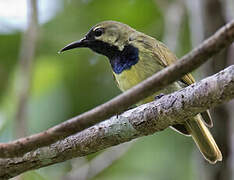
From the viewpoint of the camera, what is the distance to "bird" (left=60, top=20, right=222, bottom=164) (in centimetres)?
434

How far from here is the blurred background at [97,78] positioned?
16.4ft

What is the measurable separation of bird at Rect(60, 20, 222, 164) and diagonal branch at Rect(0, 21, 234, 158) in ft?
6.59

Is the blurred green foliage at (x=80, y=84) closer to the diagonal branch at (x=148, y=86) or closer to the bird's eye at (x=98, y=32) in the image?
the bird's eye at (x=98, y=32)

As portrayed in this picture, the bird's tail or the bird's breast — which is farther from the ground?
the bird's breast

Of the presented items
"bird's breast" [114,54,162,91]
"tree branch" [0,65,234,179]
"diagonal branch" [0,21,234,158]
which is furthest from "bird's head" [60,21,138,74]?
"diagonal branch" [0,21,234,158]

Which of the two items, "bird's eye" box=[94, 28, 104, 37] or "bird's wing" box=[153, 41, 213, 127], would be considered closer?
"bird's wing" box=[153, 41, 213, 127]

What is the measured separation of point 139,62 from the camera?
4477 millimetres

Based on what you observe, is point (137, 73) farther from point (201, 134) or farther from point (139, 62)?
point (201, 134)

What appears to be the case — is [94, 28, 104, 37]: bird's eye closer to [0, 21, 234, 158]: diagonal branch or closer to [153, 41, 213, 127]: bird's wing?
[153, 41, 213, 127]: bird's wing

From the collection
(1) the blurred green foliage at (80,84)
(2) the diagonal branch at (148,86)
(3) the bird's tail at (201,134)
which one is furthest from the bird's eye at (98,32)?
(2) the diagonal branch at (148,86)

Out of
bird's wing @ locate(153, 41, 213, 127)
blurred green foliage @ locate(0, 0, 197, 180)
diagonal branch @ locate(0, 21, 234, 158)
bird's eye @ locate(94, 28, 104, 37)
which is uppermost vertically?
diagonal branch @ locate(0, 21, 234, 158)

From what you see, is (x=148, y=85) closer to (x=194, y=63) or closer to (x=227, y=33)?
(x=194, y=63)

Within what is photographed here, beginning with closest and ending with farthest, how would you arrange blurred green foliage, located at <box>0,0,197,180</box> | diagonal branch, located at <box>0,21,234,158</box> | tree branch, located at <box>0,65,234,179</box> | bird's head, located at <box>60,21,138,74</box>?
diagonal branch, located at <box>0,21,234,158</box> < tree branch, located at <box>0,65,234,179</box> < bird's head, located at <box>60,21,138,74</box> < blurred green foliage, located at <box>0,0,197,180</box>

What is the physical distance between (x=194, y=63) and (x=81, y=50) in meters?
4.56
